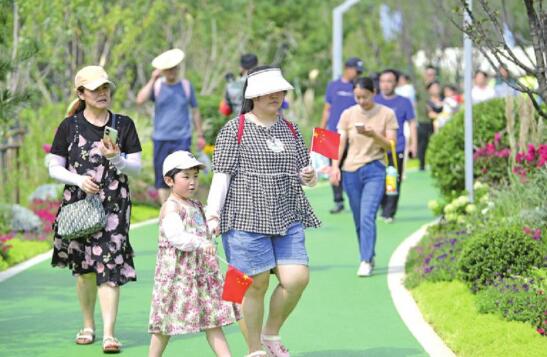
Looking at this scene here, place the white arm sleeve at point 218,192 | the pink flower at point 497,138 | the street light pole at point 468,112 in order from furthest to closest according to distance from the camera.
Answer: the pink flower at point 497,138
the street light pole at point 468,112
the white arm sleeve at point 218,192

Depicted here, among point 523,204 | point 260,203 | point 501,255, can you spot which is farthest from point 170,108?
point 260,203

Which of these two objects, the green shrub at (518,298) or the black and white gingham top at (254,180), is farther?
the green shrub at (518,298)

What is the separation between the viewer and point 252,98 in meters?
7.82

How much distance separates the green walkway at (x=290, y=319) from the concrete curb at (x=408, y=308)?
69 millimetres

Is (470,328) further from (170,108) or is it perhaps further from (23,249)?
(170,108)

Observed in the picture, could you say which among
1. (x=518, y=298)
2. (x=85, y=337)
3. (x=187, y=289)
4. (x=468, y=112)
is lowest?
(x=85, y=337)

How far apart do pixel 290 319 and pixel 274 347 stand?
71.1 inches

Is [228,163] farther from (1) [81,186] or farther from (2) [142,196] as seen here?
(2) [142,196]

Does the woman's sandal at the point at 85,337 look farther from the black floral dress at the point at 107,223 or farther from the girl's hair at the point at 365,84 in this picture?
the girl's hair at the point at 365,84

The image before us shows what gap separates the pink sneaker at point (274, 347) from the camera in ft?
25.9

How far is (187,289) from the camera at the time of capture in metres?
7.55

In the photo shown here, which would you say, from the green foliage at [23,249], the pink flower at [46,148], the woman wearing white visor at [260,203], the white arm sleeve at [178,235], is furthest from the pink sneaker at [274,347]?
the pink flower at [46,148]

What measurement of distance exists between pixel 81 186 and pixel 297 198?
4.89 ft

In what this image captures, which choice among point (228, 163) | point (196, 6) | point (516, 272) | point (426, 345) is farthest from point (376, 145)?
point (196, 6)
